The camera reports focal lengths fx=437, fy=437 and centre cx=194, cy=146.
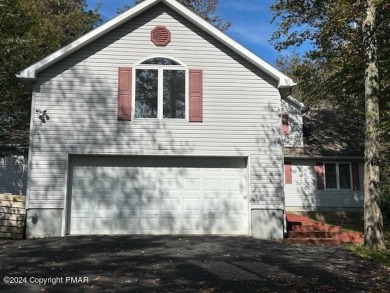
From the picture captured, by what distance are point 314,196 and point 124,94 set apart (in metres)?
12.7

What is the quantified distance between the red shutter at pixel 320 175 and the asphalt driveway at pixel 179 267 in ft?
33.1

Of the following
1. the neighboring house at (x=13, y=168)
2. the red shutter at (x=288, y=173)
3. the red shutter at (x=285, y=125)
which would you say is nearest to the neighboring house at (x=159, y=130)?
the red shutter at (x=288, y=173)

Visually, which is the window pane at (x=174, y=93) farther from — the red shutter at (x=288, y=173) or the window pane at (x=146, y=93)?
the red shutter at (x=288, y=173)

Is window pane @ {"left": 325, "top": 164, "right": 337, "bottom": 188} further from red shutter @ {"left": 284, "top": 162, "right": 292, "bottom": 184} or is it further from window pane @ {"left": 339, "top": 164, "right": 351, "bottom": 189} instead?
red shutter @ {"left": 284, "top": 162, "right": 292, "bottom": 184}

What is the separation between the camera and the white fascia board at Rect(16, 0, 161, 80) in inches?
522

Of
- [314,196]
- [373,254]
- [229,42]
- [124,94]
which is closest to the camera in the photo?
[373,254]

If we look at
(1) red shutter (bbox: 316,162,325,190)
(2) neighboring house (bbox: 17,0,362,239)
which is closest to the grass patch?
(2) neighboring house (bbox: 17,0,362,239)

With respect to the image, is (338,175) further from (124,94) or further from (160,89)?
(124,94)

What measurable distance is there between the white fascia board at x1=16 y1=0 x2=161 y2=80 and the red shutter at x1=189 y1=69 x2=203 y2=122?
101 inches

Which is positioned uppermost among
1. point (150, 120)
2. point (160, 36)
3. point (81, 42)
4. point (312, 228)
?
point (160, 36)

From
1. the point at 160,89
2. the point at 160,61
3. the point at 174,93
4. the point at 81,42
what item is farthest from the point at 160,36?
the point at 81,42

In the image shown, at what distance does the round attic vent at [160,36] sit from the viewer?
46.4ft

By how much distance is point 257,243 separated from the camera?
12.5 metres

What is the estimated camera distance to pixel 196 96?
46.2ft
